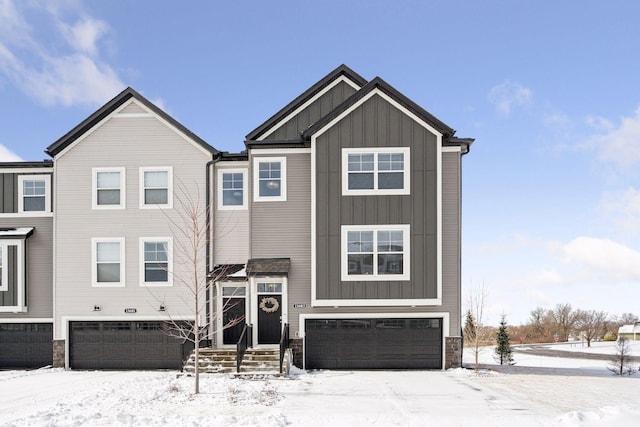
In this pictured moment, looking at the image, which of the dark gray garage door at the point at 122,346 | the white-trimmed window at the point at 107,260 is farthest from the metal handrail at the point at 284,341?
the white-trimmed window at the point at 107,260

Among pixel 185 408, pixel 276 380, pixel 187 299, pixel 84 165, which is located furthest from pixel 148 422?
pixel 84 165

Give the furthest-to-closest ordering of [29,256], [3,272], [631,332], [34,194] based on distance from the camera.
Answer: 1. [631,332]
2. [34,194]
3. [29,256]
4. [3,272]

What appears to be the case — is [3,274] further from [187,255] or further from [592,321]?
[592,321]

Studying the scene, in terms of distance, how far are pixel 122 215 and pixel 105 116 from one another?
3595mm

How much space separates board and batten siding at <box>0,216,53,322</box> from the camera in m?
16.5

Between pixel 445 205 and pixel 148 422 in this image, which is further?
pixel 445 205

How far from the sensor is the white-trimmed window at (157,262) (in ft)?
51.9

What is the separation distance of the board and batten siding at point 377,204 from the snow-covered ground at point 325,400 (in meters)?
2.75

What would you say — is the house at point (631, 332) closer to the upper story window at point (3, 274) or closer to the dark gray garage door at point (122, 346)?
the dark gray garage door at point (122, 346)

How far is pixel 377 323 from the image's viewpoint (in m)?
15.1

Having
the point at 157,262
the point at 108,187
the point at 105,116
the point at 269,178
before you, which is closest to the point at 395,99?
the point at 269,178

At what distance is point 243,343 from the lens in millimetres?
14367

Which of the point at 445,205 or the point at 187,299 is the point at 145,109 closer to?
the point at 187,299

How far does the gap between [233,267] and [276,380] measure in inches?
183
